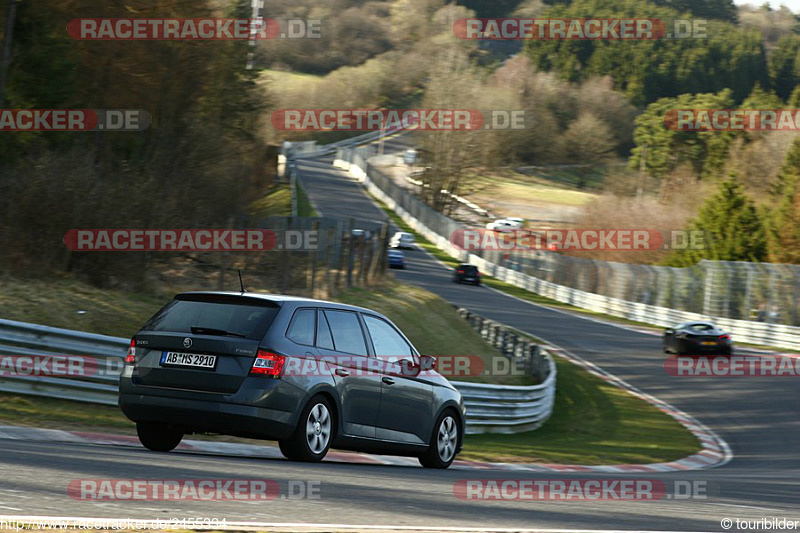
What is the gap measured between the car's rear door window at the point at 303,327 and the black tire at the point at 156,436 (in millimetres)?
1541

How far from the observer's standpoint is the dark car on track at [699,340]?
34.4 meters

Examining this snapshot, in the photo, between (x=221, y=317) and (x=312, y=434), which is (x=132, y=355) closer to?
(x=221, y=317)

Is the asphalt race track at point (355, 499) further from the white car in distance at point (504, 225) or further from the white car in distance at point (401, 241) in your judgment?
the white car in distance at point (504, 225)

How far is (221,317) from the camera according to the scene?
9422 millimetres

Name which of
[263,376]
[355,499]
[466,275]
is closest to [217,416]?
[263,376]

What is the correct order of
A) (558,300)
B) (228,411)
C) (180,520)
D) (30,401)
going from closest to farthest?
(180,520), (228,411), (30,401), (558,300)

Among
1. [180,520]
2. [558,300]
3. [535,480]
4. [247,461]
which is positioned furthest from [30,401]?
[558,300]

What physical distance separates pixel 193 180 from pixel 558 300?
3405 centimetres

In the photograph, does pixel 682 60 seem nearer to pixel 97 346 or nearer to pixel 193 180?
pixel 193 180

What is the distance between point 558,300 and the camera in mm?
57156

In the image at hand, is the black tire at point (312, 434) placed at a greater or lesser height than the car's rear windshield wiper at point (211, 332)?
lesser

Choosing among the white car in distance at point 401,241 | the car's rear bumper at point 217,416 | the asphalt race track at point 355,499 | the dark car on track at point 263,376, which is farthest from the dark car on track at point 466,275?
the car's rear bumper at point 217,416

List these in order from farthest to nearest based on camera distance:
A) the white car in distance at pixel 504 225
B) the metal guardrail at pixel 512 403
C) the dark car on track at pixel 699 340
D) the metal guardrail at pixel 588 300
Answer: the white car in distance at pixel 504 225, the metal guardrail at pixel 588 300, the dark car on track at pixel 699 340, the metal guardrail at pixel 512 403

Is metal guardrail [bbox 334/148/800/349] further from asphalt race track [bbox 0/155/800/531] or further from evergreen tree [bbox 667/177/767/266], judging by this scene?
asphalt race track [bbox 0/155/800/531]
